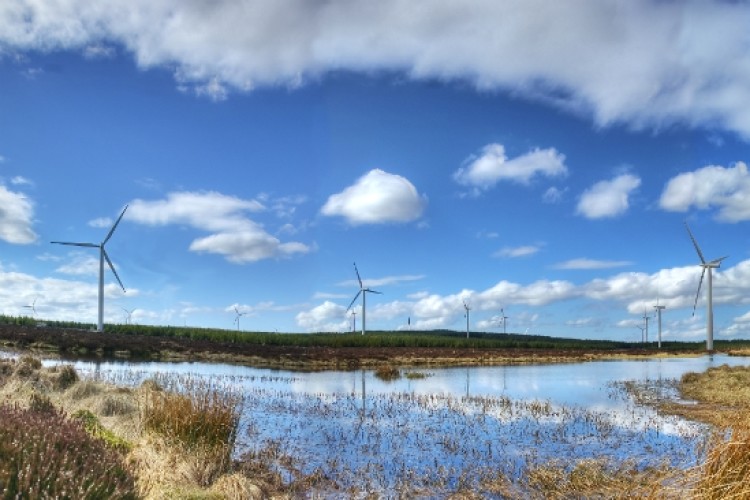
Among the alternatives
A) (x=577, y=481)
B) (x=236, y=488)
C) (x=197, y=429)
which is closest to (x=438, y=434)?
(x=577, y=481)

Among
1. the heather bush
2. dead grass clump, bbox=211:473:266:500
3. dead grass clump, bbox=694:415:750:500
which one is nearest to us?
the heather bush

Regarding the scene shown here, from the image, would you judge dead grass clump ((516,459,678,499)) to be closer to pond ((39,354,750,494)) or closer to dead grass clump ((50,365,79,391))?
pond ((39,354,750,494))

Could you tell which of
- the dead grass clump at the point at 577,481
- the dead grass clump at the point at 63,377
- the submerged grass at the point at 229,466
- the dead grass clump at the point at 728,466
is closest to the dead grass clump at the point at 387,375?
the dead grass clump at the point at 63,377

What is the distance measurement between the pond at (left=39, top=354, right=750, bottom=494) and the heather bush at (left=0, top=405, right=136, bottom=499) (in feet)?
18.9

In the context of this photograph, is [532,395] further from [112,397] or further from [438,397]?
[112,397]

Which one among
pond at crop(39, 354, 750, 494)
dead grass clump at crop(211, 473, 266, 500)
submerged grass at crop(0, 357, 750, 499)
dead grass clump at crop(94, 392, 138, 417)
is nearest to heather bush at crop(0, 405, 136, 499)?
submerged grass at crop(0, 357, 750, 499)

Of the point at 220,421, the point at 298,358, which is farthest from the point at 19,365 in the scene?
the point at 298,358

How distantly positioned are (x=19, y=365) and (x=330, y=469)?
17652 mm

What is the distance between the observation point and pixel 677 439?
1844 cm

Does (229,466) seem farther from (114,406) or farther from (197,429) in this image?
(114,406)

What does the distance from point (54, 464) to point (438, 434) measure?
1338cm

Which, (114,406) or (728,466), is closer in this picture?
(728,466)

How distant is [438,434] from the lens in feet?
60.3

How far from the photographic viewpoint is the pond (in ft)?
45.1
